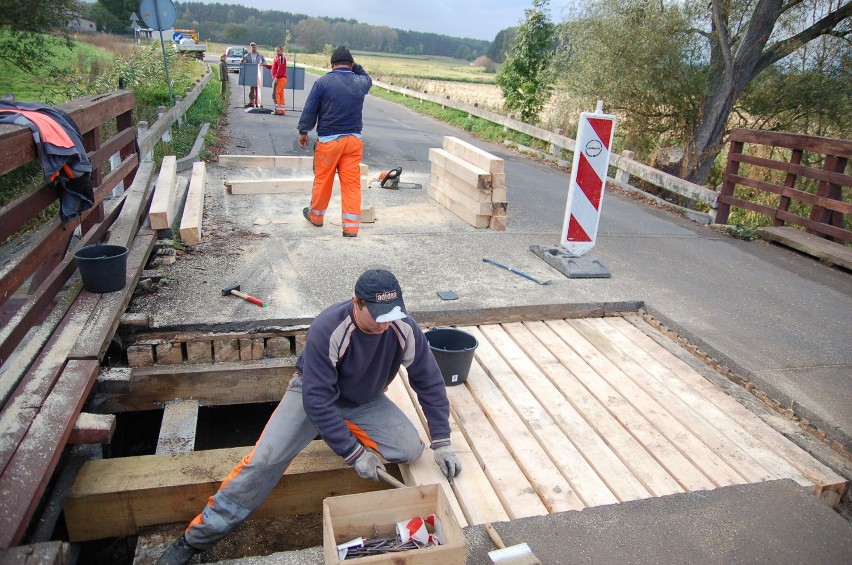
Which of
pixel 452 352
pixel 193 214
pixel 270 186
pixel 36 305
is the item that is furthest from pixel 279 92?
pixel 452 352

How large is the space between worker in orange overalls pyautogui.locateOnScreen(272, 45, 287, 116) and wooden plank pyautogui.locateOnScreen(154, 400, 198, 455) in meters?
14.6

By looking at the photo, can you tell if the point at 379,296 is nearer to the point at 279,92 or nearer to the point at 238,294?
the point at 238,294

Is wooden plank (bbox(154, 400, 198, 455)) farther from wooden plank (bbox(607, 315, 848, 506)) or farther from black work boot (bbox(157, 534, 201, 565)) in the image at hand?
wooden plank (bbox(607, 315, 848, 506))

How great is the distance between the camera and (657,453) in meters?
3.43

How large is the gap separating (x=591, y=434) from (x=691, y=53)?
10463 millimetres

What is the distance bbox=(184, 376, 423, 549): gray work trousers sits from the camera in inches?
114

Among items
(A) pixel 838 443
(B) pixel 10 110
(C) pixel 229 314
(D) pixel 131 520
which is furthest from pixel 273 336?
(A) pixel 838 443

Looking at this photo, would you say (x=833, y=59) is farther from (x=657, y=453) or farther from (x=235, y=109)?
(x=235, y=109)

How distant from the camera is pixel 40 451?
2.86m

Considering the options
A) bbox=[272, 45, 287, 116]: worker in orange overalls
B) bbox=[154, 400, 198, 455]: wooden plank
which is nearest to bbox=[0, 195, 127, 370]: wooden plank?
bbox=[154, 400, 198, 455]: wooden plank

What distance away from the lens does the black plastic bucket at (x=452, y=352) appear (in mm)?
3898

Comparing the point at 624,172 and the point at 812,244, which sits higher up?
the point at 624,172

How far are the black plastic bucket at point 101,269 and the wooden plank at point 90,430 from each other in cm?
128

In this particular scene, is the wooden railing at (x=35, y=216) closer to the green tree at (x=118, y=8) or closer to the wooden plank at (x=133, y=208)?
the wooden plank at (x=133, y=208)
